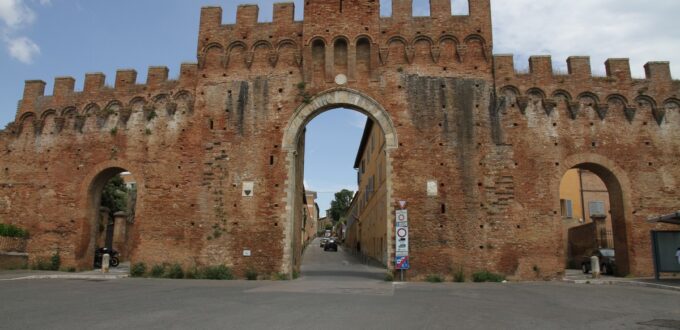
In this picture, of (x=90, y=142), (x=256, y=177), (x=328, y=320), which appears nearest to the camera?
(x=328, y=320)

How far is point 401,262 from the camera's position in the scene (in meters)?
15.3

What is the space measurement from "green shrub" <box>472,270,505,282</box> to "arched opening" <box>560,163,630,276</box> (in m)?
4.72

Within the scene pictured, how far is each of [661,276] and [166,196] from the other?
1758cm

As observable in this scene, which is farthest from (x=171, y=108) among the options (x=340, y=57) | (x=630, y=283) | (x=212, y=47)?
(x=630, y=283)

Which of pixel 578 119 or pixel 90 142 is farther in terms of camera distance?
pixel 90 142

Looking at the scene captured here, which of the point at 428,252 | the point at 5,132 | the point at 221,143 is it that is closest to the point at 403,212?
the point at 428,252

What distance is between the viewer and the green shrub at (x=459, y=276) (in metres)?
15.1

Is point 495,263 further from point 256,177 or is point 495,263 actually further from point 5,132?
point 5,132

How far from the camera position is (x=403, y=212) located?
15.6m

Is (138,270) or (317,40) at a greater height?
(317,40)

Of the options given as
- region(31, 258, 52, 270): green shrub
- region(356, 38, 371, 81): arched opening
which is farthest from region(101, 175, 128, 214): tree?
region(356, 38, 371, 81): arched opening

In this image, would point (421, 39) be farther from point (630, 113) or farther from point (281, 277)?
point (281, 277)

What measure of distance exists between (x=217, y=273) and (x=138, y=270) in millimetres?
2937

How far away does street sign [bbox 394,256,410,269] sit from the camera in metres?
15.3
